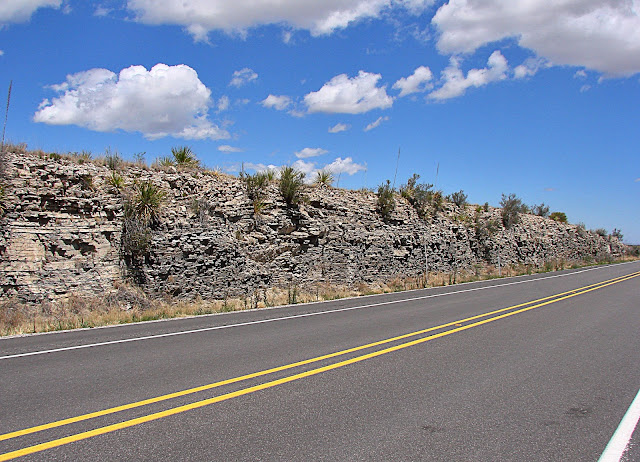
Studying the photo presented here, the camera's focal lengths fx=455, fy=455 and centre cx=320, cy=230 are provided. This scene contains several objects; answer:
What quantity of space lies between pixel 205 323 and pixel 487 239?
26.3 m

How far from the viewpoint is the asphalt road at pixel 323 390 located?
4.22 metres

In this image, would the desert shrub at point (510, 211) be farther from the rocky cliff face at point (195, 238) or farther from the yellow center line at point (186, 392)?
the yellow center line at point (186, 392)

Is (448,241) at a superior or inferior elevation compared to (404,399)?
superior

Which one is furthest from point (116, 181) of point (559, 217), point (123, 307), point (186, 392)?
point (559, 217)

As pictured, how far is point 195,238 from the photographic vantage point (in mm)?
16719

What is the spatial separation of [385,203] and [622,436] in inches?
850

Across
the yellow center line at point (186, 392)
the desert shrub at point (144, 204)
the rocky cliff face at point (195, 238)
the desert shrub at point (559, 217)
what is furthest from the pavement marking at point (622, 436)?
the desert shrub at point (559, 217)

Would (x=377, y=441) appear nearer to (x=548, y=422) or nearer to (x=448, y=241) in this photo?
(x=548, y=422)

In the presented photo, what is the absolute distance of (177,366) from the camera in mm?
6918

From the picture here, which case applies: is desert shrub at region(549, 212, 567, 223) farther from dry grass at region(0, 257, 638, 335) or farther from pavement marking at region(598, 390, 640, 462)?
pavement marking at region(598, 390, 640, 462)

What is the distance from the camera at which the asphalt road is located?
422 cm

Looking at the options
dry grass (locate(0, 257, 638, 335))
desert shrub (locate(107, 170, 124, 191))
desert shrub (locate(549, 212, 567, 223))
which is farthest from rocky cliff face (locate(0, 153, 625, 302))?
desert shrub (locate(549, 212, 567, 223))

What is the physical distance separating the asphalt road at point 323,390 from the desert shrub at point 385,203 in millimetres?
14997

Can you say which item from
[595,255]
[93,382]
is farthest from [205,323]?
[595,255]
